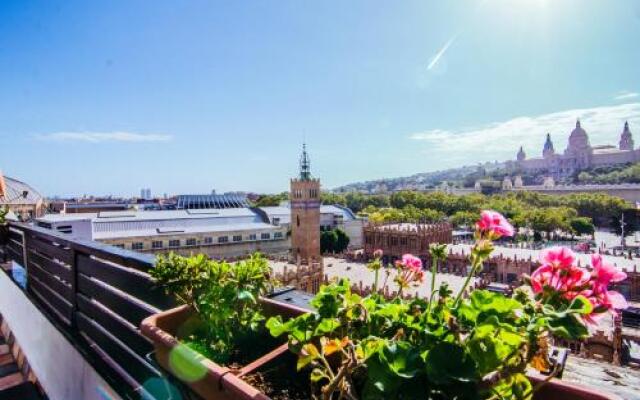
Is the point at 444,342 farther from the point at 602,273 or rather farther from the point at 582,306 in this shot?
the point at 602,273

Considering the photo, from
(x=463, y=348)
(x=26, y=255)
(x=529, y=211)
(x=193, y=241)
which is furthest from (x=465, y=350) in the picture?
(x=529, y=211)

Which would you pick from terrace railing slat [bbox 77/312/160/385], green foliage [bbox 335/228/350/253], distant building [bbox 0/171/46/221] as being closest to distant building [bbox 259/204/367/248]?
green foliage [bbox 335/228/350/253]

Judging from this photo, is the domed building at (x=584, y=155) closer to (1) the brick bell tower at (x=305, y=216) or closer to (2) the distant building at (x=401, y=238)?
(2) the distant building at (x=401, y=238)

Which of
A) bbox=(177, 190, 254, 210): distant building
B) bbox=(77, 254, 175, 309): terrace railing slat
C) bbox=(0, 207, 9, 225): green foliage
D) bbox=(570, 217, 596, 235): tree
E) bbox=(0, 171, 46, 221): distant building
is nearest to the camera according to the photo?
bbox=(77, 254, 175, 309): terrace railing slat

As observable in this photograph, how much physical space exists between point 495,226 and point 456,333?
472 millimetres

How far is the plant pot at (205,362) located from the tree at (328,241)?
35.5 meters

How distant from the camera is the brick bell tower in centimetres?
3400

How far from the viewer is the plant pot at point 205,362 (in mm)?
997

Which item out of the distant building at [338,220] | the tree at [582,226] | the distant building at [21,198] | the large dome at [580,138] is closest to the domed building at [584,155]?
the large dome at [580,138]

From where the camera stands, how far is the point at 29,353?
3188mm

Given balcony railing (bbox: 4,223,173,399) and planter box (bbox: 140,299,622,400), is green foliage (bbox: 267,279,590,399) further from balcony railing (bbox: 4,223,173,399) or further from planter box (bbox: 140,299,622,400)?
balcony railing (bbox: 4,223,173,399)

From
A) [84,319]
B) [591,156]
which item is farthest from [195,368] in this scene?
[591,156]

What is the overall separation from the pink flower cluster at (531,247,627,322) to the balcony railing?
1513 millimetres

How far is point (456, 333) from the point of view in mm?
763
